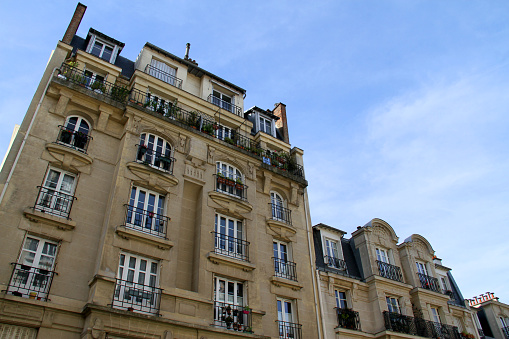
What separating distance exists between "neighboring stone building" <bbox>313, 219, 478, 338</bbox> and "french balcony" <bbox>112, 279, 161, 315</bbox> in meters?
7.86

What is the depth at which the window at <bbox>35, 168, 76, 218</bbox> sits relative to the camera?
13.8 m

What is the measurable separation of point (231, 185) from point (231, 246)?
288 centimetres

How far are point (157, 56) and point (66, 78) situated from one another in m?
5.50

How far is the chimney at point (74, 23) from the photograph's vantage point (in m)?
18.5

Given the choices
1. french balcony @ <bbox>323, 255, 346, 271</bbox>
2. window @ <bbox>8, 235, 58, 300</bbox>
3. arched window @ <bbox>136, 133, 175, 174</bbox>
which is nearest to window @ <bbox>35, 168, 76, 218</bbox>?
window @ <bbox>8, 235, 58, 300</bbox>

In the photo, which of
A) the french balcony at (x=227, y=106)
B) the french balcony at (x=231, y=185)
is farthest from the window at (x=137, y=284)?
the french balcony at (x=227, y=106)

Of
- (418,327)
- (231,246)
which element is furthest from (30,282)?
(418,327)

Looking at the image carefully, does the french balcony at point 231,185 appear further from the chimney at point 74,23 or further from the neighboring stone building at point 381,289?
the chimney at point 74,23

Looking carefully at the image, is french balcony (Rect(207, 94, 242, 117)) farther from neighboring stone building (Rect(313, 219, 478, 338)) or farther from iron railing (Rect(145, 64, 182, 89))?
neighboring stone building (Rect(313, 219, 478, 338))

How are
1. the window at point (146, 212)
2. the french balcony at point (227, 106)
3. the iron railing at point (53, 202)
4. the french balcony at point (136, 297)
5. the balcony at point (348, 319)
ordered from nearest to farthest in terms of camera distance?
the french balcony at point (136, 297)
the iron railing at point (53, 202)
the window at point (146, 212)
the balcony at point (348, 319)
the french balcony at point (227, 106)

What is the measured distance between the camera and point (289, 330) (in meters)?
16.8

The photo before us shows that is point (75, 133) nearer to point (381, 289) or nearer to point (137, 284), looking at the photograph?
point (137, 284)

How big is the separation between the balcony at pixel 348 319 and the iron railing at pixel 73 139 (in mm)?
12749

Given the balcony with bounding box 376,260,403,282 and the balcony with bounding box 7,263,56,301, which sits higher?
the balcony with bounding box 376,260,403,282
